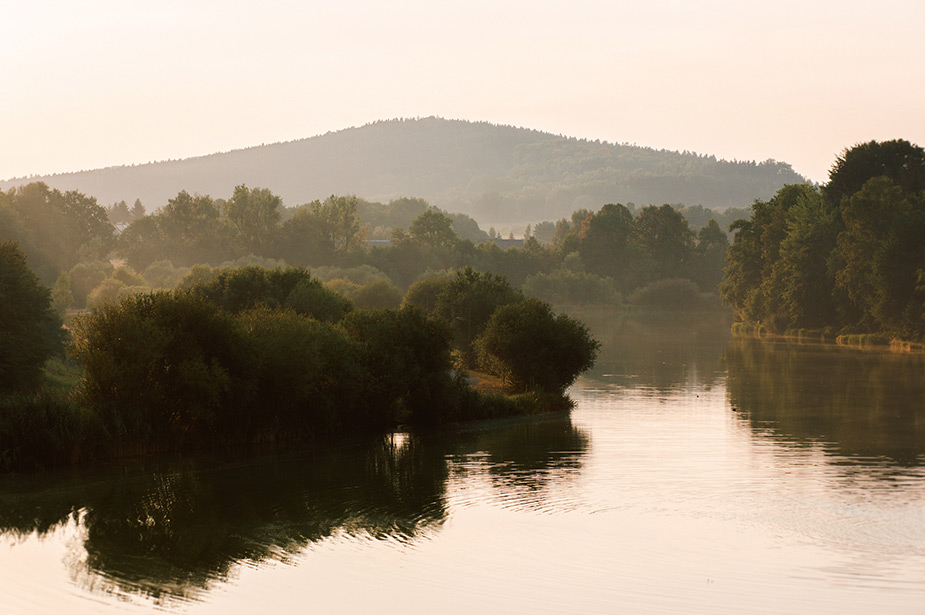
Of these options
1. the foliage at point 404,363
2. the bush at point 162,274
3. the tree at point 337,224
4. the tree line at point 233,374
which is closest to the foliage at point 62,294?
the bush at point 162,274

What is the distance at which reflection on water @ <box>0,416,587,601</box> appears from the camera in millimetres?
25406

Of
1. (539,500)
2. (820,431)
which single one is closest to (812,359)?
(820,431)

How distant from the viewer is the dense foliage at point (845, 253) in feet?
315

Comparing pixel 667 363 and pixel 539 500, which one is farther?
pixel 667 363

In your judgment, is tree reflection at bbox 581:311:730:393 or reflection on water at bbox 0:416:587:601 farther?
tree reflection at bbox 581:311:730:393

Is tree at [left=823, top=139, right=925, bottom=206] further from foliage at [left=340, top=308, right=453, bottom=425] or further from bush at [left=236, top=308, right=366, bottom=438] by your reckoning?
bush at [left=236, top=308, right=366, bottom=438]

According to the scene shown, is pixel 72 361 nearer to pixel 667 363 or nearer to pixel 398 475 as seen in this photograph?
pixel 398 475

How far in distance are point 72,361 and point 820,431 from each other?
1737 inches

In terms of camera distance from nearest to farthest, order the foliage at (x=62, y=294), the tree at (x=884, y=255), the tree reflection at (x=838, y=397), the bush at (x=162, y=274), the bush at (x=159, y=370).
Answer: the bush at (x=159, y=370) → the tree reflection at (x=838, y=397) → the tree at (x=884, y=255) → the foliage at (x=62, y=294) → the bush at (x=162, y=274)

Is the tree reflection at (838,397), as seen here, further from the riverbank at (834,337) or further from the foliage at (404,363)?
the foliage at (404,363)

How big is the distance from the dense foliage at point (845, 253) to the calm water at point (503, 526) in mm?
49094

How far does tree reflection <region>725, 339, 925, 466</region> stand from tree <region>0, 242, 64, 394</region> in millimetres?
34177

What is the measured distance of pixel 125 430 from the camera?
38312mm

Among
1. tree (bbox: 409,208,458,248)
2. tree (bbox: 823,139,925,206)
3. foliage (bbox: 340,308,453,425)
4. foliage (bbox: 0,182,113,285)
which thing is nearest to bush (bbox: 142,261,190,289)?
foliage (bbox: 0,182,113,285)
